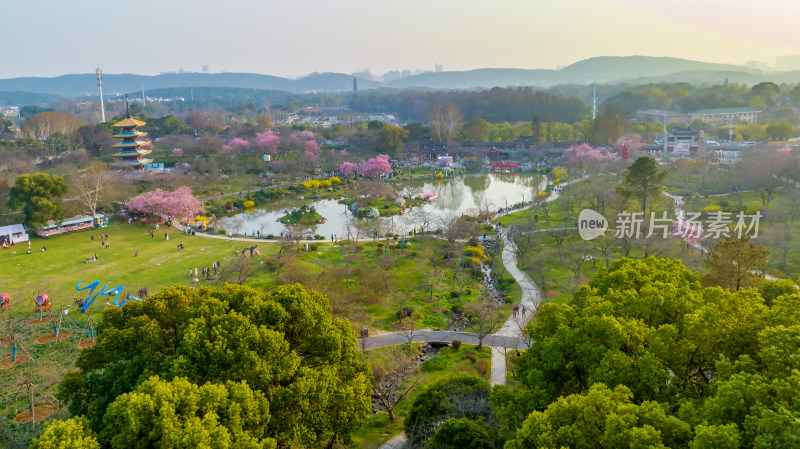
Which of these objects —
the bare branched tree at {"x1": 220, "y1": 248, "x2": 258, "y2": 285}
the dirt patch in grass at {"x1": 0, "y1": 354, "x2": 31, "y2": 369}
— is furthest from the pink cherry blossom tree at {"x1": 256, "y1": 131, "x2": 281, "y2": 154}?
the dirt patch in grass at {"x1": 0, "y1": 354, "x2": 31, "y2": 369}

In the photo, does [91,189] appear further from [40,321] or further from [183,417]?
[183,417]

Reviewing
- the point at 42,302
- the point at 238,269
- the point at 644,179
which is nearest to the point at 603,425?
the point at 238,269

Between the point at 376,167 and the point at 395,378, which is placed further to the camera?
the point at 376,167

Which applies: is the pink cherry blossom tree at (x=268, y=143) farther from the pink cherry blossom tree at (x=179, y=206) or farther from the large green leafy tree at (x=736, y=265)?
the large green leafy tree at (x=736, y=265)

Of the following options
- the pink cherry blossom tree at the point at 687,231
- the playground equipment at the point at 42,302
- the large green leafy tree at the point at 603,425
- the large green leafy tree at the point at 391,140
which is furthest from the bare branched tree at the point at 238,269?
the large green leafy tree at the point at 391,140

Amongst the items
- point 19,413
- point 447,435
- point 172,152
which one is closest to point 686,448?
point 447,435

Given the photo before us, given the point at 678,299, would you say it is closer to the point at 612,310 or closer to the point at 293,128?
the point at 612,310

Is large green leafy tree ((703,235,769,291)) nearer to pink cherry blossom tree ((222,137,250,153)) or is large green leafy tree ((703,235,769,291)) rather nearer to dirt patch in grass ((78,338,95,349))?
dirt patch in grass ((78,338,95,349))
